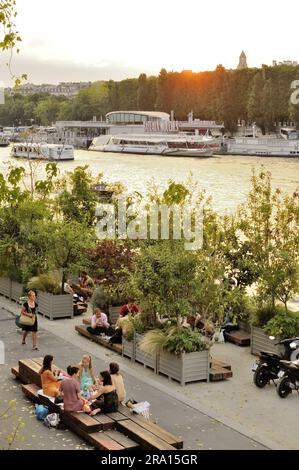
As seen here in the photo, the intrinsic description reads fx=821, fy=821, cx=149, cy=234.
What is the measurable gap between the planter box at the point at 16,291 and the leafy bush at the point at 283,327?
752 cm

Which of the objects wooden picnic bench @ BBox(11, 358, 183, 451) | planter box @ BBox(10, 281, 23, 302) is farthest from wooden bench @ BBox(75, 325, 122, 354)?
wooden picnic bench @ BBox(11, 358, 183, 451)

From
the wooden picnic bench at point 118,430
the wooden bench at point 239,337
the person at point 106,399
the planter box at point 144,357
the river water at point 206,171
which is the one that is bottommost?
the river water at point 206,171

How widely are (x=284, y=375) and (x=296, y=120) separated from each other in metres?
107

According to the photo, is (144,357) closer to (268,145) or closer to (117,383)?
(117,383)

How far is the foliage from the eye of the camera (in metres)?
14.2

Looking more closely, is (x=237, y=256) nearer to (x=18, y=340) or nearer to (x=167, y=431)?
(x=18, y=340)

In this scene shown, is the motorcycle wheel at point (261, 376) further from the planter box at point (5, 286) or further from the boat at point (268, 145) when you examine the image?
the boat at point (268, 145)

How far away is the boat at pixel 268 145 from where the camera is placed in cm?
10762

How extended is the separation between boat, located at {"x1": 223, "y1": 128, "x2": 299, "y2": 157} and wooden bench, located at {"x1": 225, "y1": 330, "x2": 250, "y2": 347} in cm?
9209

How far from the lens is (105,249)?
1919cm

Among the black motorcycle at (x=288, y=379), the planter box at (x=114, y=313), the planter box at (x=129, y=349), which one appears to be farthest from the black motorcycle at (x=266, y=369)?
the planter box at (x=114, y=313)

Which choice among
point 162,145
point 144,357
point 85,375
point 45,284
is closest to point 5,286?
point 45,284

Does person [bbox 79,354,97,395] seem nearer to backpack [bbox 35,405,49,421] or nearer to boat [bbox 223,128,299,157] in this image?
backpack [bbox 35,405,49,421]
